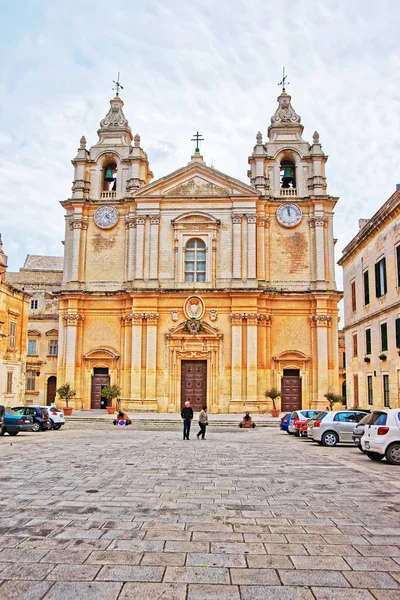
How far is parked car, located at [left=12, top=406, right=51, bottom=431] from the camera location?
25125 mm

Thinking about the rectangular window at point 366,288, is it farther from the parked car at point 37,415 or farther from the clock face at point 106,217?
the clock face at point 106,217

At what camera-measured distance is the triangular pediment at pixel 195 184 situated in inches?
1517

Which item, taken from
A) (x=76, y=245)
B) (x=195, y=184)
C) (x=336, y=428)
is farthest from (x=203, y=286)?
(x=336, y=428)

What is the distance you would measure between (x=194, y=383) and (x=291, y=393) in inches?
256

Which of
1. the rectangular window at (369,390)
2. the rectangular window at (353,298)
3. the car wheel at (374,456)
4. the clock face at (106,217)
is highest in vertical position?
the clock face at (106,217)

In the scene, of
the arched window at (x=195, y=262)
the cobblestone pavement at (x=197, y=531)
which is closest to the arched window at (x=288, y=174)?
the arched window at (x=195, y=262)

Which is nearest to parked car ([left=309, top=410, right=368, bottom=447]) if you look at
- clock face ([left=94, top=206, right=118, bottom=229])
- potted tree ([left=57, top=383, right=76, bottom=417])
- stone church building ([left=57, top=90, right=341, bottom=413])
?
stone church building ([left=57, top=90, right=341, bottom=413])

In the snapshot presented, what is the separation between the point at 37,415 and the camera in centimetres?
2527

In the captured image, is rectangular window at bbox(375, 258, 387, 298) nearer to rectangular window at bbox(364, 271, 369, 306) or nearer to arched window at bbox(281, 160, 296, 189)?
rectangular window at bbox(364, 271, 369, 306)

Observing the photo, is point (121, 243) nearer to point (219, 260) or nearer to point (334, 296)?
point (219, 260)

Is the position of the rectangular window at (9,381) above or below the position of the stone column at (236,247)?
below

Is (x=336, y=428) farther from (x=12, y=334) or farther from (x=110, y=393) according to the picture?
(x=12, y=334)

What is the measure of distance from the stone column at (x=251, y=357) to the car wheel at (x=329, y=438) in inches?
637

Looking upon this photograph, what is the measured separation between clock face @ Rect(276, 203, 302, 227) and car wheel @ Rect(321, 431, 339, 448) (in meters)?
21.7
